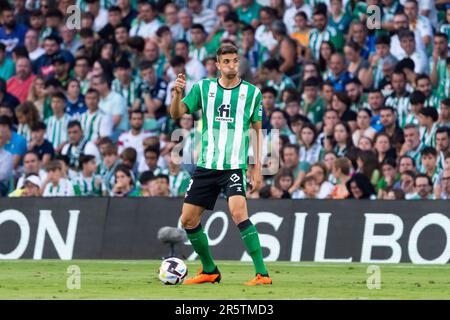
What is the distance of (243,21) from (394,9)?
2903 millimetres

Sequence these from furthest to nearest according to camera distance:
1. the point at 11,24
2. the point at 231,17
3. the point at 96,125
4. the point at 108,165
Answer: the point at 11,24
the point at 231,17
the point at 96,125
the point at 108,165

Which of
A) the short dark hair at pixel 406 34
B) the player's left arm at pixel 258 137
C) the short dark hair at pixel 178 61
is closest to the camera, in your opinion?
the player's left arm at pixel 258 137

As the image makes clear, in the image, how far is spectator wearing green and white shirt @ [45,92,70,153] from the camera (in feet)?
75.5

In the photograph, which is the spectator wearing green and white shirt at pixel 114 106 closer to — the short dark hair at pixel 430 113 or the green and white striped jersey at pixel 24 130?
the green and white striped jersey at pixel 24 130

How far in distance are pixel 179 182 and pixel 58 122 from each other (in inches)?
134

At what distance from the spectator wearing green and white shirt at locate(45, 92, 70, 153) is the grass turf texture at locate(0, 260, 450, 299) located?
4257mm

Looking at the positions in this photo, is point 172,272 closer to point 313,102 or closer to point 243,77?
point 313,102

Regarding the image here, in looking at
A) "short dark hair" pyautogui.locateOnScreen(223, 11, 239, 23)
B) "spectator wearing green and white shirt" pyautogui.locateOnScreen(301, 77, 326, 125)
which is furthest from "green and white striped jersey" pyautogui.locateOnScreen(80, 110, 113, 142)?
"spectator wearing green and white shirt" pyautogui.locateOnScreen(301, 77, 326, 125)

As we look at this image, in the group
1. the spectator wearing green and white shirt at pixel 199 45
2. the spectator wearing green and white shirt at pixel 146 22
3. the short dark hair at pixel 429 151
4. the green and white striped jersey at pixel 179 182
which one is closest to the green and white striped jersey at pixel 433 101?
the short dark hair at pixel 429 151

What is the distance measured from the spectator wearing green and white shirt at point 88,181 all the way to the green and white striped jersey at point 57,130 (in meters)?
1.32

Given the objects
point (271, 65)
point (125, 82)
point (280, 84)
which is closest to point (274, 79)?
point (280, 84)

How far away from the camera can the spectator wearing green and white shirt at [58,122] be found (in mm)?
23016

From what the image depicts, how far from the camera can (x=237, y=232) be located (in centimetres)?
1958

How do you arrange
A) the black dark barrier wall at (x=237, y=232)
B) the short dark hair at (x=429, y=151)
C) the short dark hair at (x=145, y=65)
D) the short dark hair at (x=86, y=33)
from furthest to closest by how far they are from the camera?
the short dark hair at (x=86, y=33)
the short dark hair at (x=145, y=65)
the short dark hair at (x=429, y=151)
the black dark barrier wall at (x=237, y=232)
